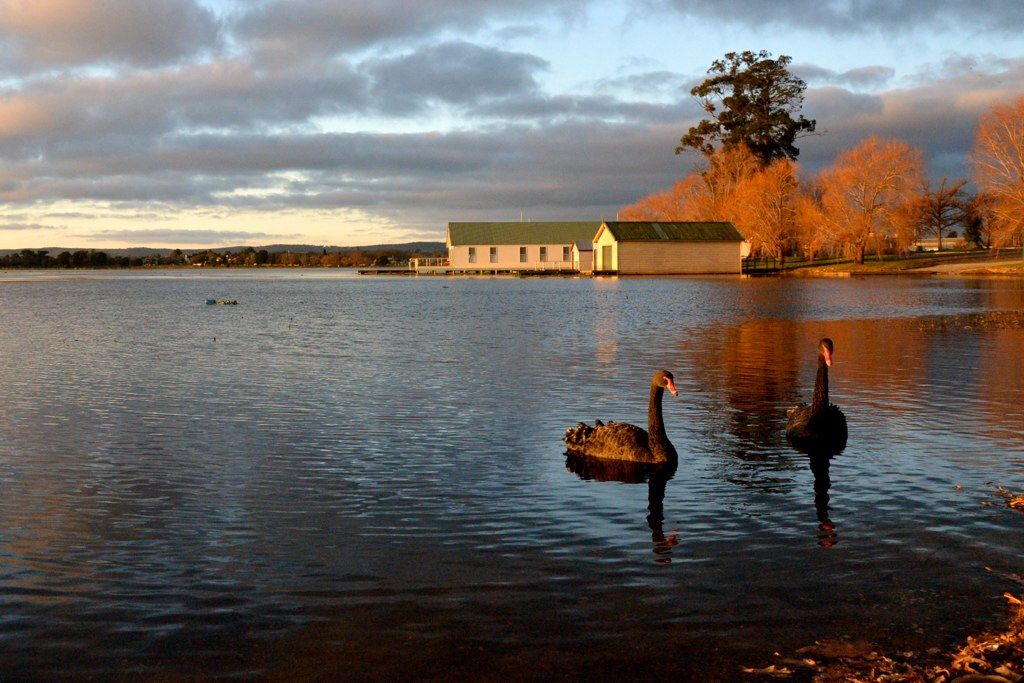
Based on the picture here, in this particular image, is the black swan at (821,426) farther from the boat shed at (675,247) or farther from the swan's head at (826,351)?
the boat shed at (675,247)

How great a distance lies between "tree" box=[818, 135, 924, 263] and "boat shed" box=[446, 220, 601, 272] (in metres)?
34.8

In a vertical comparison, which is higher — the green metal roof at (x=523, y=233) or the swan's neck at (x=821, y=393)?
the green metal roof at (x=523, y=233)

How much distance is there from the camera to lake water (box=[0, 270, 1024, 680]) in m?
7.09

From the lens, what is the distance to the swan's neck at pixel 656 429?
12781 mm

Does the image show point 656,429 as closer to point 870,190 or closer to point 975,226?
point 870,190

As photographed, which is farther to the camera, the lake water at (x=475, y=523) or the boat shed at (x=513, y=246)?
the boat shed at (x=513, y=246)

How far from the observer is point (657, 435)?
507 inches

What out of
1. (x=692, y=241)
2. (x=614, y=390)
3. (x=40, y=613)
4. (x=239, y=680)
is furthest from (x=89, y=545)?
(x=692, y=241)

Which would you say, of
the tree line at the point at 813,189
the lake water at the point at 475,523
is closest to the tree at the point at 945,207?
the tree line at the point at 813,189

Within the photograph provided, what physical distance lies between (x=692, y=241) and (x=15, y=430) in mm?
93108

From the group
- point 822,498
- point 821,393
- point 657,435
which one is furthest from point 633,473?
point 821,393

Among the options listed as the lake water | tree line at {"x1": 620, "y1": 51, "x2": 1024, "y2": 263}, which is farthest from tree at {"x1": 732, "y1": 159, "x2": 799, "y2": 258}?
the lake water

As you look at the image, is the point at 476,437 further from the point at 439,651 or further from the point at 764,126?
the point at 764,126

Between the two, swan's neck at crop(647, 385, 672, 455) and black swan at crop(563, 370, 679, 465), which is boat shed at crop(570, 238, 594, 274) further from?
swan's neck at crop(647, 385, 672, 455)
